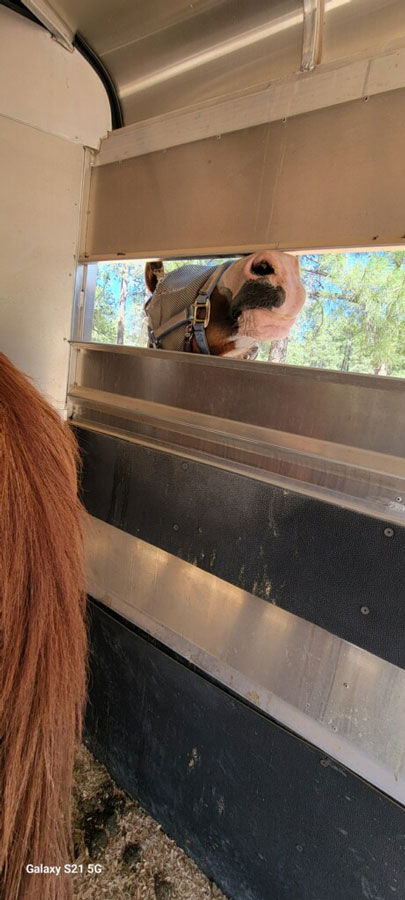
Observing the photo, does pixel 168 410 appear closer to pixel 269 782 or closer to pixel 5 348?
pixel 5 348

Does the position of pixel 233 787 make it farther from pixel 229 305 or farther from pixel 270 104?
pixel 270 104

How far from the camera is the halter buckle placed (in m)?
1.32

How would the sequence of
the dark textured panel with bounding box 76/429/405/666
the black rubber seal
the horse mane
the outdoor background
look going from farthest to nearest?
the black rubber seal → the outdoor background → the dark textured panel with bounding box 76/429/405/666 → the horse mane

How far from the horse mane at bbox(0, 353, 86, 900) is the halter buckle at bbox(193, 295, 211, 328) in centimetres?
87

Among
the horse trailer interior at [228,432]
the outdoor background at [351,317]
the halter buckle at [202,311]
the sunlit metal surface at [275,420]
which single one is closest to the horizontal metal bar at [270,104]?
the horse trailer interior at [228,432]

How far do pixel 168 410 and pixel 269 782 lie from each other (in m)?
1.35

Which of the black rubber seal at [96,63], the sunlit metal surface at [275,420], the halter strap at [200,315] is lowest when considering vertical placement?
the sunlit metal surface at [275,420]

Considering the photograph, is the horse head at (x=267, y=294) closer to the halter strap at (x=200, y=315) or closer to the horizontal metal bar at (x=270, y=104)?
the halter strap at (x=200, y=315)

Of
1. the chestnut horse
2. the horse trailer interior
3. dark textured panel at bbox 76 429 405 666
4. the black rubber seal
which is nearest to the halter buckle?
the chestnut horse

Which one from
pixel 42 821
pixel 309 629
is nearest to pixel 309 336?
pixel 309 629

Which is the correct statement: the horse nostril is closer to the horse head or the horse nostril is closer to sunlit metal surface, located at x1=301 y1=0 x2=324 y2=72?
the horse head

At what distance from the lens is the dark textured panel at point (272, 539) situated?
1061 mm

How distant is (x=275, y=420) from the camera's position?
1.28 m

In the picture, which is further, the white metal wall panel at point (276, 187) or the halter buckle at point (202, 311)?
the halter buckle at point (202, 311)
